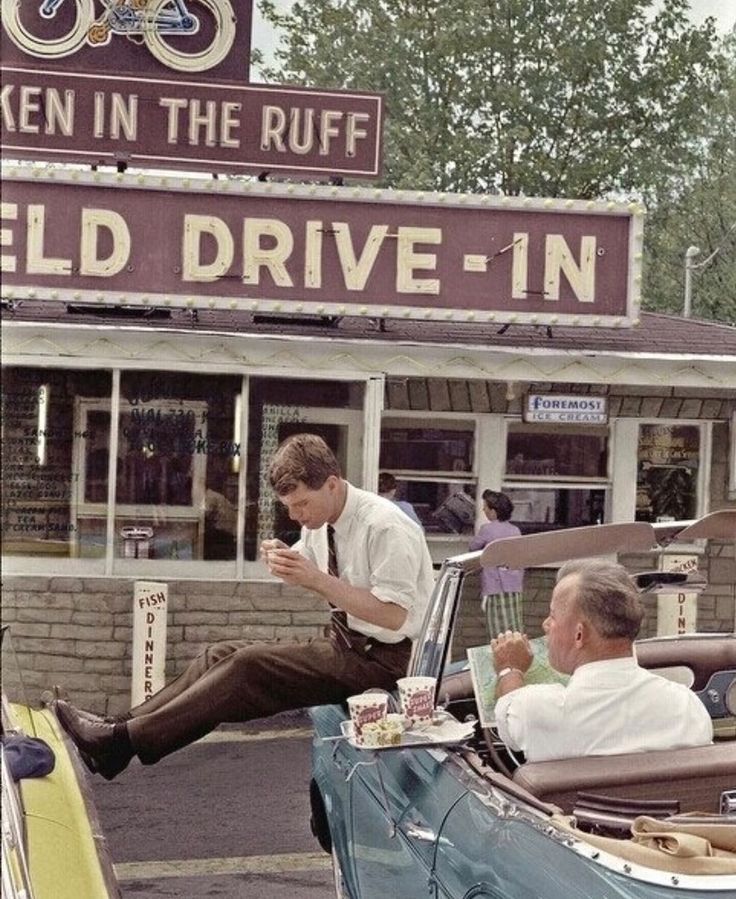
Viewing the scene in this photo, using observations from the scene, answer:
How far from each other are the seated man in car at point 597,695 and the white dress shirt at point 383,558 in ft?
4.33

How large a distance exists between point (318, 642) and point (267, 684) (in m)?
0.24

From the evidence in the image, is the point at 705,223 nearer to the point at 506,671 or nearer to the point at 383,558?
the point at 383,558

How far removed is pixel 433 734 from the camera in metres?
3.22

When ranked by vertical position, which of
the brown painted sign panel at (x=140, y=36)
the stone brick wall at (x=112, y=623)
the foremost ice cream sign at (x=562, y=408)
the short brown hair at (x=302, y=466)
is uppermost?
the brown painted sign panel at (x=140, y=36)

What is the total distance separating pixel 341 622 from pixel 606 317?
6726 mm

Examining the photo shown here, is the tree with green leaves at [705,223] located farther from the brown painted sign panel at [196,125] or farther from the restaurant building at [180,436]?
the restaurant building at [180,436]

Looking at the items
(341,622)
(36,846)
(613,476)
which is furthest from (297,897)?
(613,476)

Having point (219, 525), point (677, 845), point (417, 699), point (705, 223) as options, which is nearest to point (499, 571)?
point (219, 525)

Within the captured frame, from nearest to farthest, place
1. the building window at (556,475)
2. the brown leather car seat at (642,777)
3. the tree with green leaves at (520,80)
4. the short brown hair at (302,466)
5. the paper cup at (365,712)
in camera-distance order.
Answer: the brown leather car seat at (642,777)
the paper cup at (365,712)
the short brown hair at (302,466)
the building window at (556,475)
the tree with green leaves at (520,80)

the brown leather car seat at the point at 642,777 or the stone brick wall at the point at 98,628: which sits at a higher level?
the brown leather car seat at the point at 642,777

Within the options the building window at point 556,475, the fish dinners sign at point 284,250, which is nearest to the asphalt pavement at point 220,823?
the fish dinners sign at point 284,250

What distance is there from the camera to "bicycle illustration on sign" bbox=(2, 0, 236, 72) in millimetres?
13250

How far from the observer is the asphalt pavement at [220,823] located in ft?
18.4

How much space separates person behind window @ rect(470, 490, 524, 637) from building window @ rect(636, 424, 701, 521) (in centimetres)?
194
